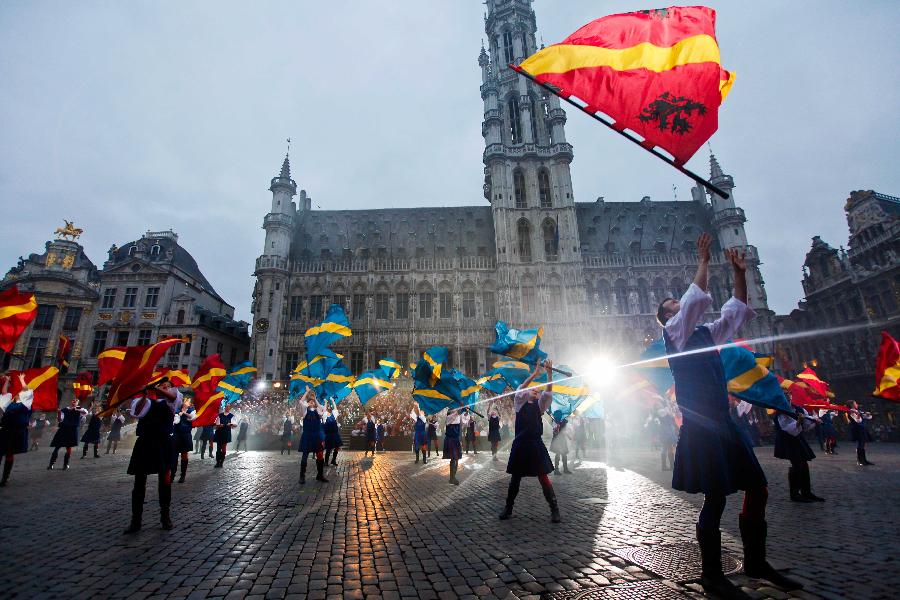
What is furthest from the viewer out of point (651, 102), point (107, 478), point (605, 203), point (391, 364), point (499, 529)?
point (605, 203)

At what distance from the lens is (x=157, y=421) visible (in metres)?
5.90

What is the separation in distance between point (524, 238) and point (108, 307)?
128 ft

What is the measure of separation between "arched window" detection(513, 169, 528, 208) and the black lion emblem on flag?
3574cm

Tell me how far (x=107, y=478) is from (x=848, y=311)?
4637 cm

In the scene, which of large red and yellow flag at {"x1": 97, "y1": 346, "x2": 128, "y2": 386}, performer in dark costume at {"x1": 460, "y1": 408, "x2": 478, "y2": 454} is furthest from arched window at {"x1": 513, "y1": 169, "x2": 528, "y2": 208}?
large red and yellow flag at {"x1": 97, "y1": 346, "x2": 128, "y2": 386}

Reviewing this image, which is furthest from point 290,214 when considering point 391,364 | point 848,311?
point 848,311

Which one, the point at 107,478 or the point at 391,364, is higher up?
the point at 391,364

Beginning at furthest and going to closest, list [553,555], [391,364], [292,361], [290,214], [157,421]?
1. [290,214]
2. [292,361]
3. [391,364]
4. [157,421]
5. [553,555]

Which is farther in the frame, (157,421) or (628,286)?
(628,286)

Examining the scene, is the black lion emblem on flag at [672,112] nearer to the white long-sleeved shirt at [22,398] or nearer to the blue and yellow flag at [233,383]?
the white long-sleeved shirt at [22,398]

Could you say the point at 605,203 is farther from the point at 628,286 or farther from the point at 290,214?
the point at 290,214

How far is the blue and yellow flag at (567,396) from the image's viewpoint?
11.4 m

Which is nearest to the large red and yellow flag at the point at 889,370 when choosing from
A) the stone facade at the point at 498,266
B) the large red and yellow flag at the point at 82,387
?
the large red and yellow flag at the point at 82,387

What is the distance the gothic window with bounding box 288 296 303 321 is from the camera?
122ft
